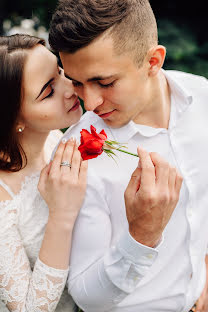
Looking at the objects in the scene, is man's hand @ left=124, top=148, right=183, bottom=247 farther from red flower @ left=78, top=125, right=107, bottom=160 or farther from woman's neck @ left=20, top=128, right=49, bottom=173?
woman's neck @ left=20, top=128, right=49, bottom=173

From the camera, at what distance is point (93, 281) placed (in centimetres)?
181

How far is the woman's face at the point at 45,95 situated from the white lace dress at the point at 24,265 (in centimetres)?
44

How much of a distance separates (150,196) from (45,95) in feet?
2.92

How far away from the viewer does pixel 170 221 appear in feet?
6.63

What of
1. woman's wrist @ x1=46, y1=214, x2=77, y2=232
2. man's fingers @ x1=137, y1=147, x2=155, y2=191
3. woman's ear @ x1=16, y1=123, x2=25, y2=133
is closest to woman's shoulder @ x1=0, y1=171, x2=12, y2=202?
woman's ear @ x1=16, y1=123, x2=25, y2=133

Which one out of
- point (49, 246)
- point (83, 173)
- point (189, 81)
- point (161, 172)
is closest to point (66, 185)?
point (83, 173)

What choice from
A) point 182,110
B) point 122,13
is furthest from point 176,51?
point 122,13

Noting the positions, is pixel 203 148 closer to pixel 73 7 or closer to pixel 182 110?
pixel 182 110

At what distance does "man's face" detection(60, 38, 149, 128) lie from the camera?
1651 millimetres

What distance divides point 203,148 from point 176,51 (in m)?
2.84

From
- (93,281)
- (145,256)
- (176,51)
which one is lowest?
(176,51)

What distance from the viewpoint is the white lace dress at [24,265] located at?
1988 mm

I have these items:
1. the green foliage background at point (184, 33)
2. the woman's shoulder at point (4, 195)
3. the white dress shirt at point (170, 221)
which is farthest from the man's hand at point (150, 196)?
the green foliage background at point (184, 33)

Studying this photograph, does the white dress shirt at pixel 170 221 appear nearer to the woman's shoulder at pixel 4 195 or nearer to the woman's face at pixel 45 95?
the woman's face at pixel 45 95
